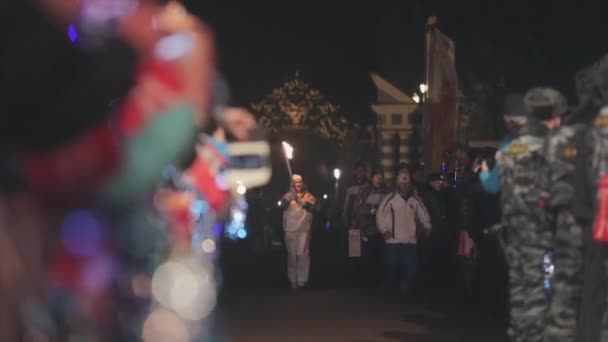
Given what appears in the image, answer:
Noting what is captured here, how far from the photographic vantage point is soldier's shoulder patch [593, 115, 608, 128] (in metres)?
7.42

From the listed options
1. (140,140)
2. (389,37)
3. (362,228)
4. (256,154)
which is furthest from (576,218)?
(389,37)

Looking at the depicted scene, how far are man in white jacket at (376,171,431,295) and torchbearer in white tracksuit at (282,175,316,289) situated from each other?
1.42 m

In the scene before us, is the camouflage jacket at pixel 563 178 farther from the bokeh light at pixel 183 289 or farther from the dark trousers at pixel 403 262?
the dark trousers at pixel 403 262

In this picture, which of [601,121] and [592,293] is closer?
[601,121]

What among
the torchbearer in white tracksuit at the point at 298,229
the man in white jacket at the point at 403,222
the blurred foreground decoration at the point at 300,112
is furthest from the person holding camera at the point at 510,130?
the blurred foreground decoration at the point at 300,112

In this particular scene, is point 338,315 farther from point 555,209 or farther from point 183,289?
point 555,209

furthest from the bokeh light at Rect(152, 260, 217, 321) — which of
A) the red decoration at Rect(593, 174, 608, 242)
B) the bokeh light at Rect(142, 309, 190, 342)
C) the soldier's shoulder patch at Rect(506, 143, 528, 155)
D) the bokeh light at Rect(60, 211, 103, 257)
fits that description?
the red decoration at Rect(593, 174, 608, 242)

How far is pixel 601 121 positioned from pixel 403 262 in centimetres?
875

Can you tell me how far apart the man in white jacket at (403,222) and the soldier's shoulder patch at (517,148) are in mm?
6863

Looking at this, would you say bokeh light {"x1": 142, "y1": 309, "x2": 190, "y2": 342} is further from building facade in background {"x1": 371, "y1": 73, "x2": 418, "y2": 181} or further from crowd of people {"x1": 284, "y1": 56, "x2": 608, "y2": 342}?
building facade in background {"x1": 371, "y1": 73, "x2": 418, "y2": 181}

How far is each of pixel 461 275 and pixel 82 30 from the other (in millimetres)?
12461

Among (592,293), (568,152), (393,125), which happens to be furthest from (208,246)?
(393,125)

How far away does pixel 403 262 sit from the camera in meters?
16.0

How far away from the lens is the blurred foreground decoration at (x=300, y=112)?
42.3 meters
